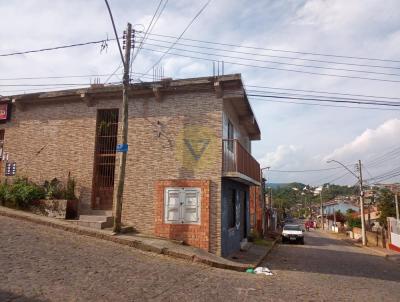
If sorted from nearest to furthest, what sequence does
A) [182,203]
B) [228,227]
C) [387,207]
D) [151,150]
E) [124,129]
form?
[124,129] < [182,203] < [151,150] < [228,227] < [387,207]

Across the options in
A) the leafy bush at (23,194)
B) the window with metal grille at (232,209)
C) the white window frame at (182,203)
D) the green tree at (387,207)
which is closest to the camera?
the white window frame at (182,203)

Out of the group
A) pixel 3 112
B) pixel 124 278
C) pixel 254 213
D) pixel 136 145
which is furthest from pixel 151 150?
pixel 254 213

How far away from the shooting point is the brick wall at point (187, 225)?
13.2 meters

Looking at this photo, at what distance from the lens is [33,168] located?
16.1 m

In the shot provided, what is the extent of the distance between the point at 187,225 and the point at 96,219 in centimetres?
348

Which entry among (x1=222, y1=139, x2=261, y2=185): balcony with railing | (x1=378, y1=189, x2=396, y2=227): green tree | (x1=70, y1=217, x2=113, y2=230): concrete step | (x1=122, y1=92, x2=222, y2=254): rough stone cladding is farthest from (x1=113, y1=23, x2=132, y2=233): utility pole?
(x1=378, y1=189, x2=396, y2=227): green tree

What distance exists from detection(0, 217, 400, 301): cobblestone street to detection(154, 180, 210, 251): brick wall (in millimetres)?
2112

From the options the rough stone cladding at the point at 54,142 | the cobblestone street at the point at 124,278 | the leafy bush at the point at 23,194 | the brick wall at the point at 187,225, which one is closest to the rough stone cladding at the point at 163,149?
the brick wall at the point at 187,225

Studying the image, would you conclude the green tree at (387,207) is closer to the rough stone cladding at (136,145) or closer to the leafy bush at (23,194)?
the rough stone cladding at (136,145)

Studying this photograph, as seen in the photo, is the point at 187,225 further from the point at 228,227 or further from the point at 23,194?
the point at 23,194

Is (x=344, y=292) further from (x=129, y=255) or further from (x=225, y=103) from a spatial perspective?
(x=225, y=103)

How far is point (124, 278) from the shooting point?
820cm

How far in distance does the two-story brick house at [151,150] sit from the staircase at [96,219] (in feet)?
1.20

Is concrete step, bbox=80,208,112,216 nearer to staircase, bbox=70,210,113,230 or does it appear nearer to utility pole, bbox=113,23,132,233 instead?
staircase, bbox=70,210,113,230
